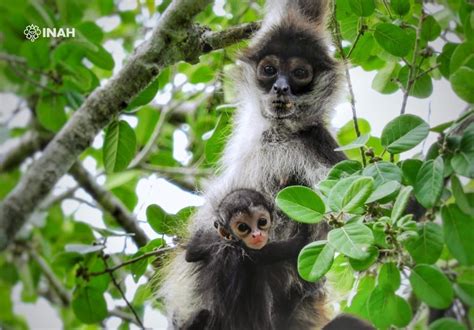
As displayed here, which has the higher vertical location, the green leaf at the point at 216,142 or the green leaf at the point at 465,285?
the green leaf at the point at 216,142

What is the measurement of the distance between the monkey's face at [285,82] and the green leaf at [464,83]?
0.72 metres

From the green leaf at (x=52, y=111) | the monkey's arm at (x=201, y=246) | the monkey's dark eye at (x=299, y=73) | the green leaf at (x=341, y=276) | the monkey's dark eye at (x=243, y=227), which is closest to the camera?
the green leaf at (x=341, y=276)

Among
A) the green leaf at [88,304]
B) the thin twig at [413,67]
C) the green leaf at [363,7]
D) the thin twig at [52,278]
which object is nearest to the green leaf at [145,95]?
the green leaf at [88,304]

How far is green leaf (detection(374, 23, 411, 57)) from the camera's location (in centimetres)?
189

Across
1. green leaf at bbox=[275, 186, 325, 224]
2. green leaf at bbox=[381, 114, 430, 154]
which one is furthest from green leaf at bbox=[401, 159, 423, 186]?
green leaf at bbox=[275, 186, 325, 224]

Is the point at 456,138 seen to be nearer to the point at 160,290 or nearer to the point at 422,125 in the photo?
the point at 422,125

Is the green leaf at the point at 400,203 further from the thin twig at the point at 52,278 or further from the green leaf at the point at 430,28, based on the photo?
the thin twig at the point at 52,278

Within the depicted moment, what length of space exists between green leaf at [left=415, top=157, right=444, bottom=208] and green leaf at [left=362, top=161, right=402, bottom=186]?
49 mm

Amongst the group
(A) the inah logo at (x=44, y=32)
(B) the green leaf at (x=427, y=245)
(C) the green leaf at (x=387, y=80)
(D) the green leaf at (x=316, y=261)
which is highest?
(A) the inah logo at (x=44, y=32)

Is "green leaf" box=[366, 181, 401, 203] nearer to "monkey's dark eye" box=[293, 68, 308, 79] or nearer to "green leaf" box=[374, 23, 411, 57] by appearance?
"green leaf" box=[374, 23, 411, 57]

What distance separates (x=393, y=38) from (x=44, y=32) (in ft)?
5.24

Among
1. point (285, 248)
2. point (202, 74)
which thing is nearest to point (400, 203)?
point (285, 248)

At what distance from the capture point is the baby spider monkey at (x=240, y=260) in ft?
6.45

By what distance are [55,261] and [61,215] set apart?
1.65 meters
